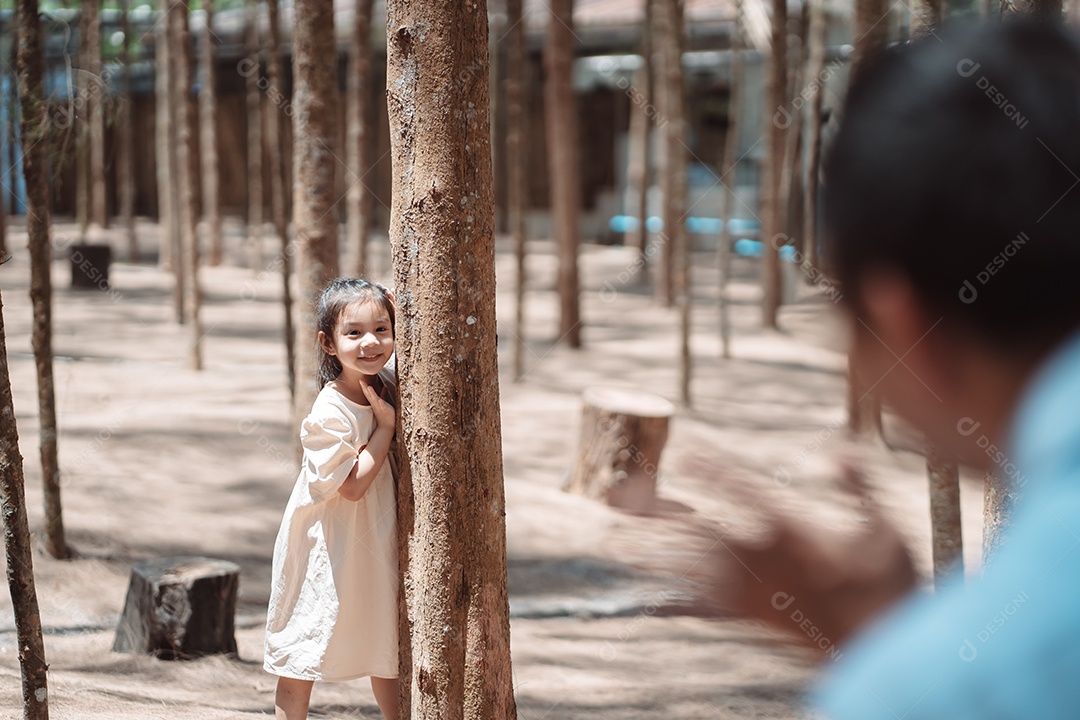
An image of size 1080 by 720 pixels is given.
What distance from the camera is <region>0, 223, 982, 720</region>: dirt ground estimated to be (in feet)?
11.1

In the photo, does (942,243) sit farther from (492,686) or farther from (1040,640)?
(492,686)

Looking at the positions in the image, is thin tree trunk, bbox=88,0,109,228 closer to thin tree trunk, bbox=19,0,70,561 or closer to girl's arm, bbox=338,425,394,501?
thin tree trunk, bbox=19,0,70,561

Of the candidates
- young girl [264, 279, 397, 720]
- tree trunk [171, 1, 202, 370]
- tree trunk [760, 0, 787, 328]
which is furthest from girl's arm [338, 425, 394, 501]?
tree trunk [760, 0, 787, 328]

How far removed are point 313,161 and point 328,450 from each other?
287cm

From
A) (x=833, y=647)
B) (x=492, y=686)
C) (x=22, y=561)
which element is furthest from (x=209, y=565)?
(x=833, y=647)

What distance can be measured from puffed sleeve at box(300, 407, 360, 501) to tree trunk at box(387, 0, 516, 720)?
28 cm

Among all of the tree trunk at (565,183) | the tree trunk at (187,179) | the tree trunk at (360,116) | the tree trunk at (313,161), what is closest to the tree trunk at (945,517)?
the tree trunk at (313,161)

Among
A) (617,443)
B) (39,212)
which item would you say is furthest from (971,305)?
(617,443)

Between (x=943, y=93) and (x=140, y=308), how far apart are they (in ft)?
44.2

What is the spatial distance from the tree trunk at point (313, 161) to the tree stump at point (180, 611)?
3.83 feet

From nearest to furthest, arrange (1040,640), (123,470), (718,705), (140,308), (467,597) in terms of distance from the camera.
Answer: (1040,640)
(467,597)
(718,705)
(123,470)
(140,308)

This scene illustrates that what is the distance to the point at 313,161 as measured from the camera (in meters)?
5.53

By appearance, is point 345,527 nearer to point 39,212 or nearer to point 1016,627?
point 1016,627

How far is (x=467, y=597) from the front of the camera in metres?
2.66
